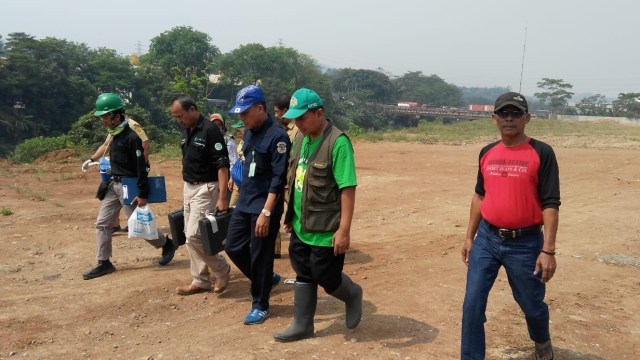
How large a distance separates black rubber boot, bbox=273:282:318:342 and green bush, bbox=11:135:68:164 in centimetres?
1735

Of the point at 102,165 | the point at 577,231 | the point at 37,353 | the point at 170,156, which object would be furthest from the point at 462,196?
the point at 170,156

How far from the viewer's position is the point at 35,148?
19.1 meters

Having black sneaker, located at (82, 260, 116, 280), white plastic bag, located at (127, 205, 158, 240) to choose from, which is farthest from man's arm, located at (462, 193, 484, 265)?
black sneaker, located at (82, 260, 116, 280)

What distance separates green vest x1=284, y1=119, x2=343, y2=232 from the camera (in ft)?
11.8

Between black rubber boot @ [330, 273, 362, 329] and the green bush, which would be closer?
black rubber boot @ [330, 273, 362, 329]

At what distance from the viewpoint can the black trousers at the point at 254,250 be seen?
4.18 metres

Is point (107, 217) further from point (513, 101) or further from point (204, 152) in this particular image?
point (513, 101)

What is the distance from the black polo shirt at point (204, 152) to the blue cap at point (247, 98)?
721 millimetres

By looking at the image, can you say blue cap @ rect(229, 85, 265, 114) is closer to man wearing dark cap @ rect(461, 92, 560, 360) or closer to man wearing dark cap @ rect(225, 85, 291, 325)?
man wearing dark cap @ rect(225, 85, 291, 325)

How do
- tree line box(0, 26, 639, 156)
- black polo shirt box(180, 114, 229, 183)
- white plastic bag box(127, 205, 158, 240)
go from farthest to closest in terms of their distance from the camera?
tree line box(0, 26, 639, 156), white plastic bag box(127, 205, 158, 240), black polo shirt box(180, 114, 229, 183)

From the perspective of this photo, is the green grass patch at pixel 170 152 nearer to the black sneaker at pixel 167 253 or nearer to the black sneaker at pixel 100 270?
the black sneaker at pixel 167 253

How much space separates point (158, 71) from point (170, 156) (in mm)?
31306

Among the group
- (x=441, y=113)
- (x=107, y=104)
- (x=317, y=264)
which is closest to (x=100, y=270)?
(x=107, y=104)

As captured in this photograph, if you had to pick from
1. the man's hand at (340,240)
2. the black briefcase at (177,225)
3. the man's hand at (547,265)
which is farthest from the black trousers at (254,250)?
the man's hand at (547,265)
